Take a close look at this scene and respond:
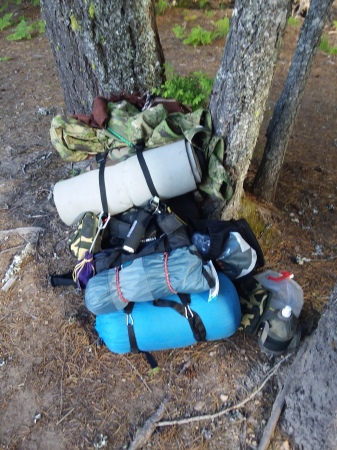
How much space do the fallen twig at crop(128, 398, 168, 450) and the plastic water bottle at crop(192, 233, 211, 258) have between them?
126 cm

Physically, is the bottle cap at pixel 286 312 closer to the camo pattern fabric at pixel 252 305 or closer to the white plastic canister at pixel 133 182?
the camo pattern fabric at pixel 252 305

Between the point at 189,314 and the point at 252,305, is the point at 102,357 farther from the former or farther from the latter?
the point at 252,305

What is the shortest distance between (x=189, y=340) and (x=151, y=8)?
3299mm

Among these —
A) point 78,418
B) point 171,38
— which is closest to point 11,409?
point 78,418

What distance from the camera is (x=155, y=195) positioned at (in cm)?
324

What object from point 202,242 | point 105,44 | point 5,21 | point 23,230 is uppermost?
point 105,44

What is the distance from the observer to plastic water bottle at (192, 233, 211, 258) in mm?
3124

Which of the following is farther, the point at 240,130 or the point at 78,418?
the point at 240,130

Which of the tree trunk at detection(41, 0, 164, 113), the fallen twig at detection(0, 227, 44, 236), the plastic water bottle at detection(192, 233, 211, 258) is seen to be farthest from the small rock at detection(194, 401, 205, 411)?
the tree trunk at detection(41, 0, 164, 113)

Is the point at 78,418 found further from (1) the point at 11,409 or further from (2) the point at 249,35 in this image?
(2) the point at 249,35

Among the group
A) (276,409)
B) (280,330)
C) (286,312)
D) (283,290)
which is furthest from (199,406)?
(283,290)

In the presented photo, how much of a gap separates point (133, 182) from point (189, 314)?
1230 mm

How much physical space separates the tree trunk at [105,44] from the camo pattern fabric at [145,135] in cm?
60

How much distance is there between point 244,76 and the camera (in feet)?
9.47
